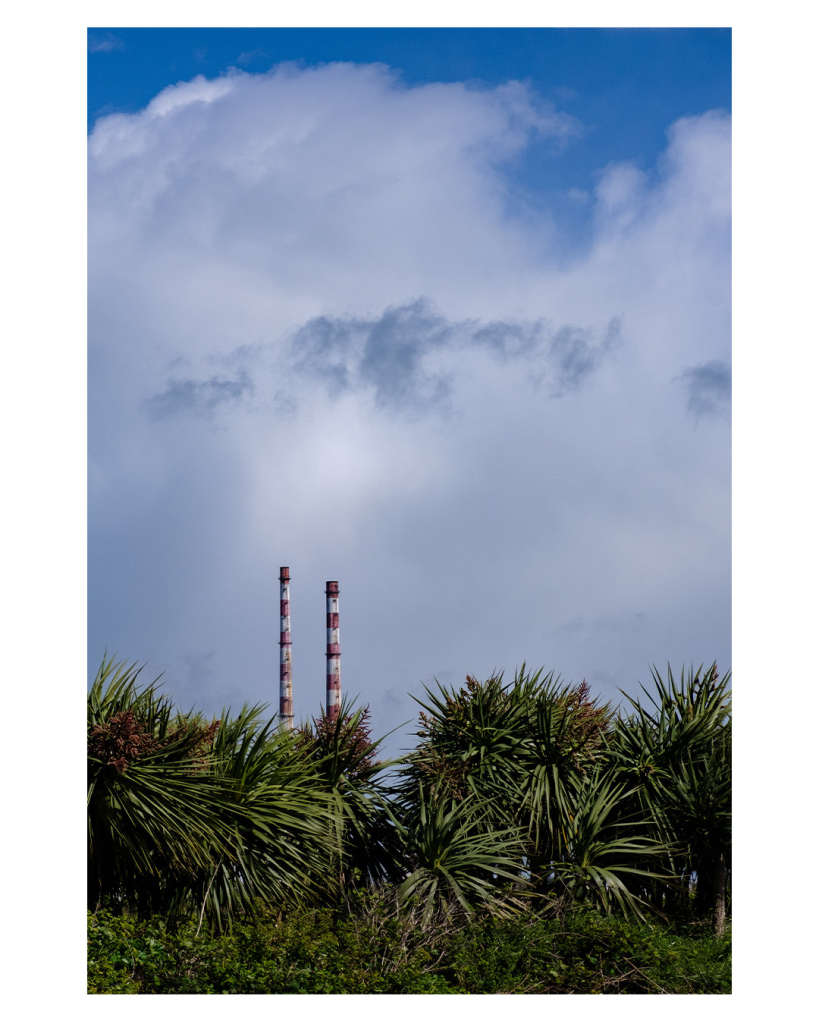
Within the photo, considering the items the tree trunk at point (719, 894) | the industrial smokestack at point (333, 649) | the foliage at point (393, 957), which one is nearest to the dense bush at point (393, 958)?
the foliage at point (393, 957)

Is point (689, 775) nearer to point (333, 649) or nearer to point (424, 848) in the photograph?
point (424, 848)

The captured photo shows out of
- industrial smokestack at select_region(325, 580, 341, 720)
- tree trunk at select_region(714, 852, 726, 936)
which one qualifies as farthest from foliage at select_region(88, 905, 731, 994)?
industrial smokestack at select_region(325, 580, 341, 720)

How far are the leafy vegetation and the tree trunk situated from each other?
2cm

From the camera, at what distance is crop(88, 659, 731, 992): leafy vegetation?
8.27 m

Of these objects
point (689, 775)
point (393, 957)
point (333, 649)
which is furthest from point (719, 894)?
point (333, 649)

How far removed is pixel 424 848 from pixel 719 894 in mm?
3430

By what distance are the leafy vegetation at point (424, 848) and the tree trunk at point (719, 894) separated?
0.07 ft

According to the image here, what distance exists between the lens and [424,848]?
30.4 ft

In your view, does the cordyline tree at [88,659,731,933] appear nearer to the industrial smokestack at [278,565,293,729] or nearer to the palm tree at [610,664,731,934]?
the palm tree at [610,664,731,934]

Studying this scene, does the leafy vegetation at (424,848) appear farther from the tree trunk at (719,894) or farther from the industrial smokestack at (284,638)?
the industrial smokestack at (284,638)
